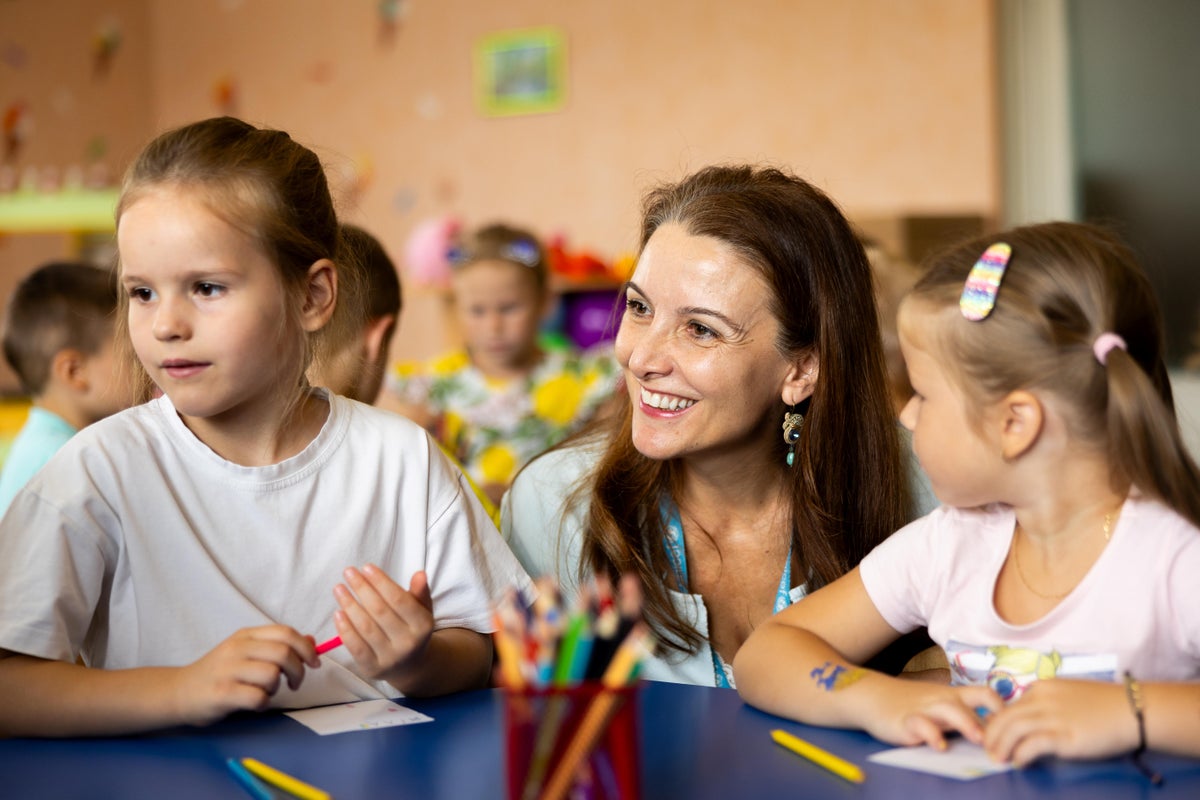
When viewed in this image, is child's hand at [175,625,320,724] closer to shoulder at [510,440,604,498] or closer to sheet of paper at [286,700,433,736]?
sheet of paper at [286,700,433,736]

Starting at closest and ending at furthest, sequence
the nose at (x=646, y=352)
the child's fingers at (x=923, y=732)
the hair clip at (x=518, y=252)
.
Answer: the child's fingers at (x=923, y=732)
the nose at (x=646, y=352)
the hair clip at (x=518, y=252)

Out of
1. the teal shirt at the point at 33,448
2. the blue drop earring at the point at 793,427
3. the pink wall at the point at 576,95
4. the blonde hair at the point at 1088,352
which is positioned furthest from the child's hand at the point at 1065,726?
the pink wall at the point at 576,95

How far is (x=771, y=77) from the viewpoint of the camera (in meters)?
5.88

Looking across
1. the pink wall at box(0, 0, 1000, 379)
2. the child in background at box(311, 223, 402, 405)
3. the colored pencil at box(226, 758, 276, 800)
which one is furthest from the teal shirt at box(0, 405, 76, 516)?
the pink wall at box(0, 0, 1000, 379)

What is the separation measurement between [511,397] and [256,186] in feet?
8.84

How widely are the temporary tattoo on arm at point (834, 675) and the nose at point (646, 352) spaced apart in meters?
0.56

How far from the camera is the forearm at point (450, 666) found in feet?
4.03

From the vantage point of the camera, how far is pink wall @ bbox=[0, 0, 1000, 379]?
5.47 meters

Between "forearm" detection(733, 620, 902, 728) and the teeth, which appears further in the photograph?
the teeth

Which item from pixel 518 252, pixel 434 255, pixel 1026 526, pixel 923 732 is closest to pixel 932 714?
pixel 923 732

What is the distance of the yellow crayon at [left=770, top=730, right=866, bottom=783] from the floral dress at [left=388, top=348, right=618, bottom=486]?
2553 mm

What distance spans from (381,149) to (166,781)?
6.53m

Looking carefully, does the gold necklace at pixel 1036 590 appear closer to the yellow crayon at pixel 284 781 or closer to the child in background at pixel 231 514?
the child in background at pixel 231 514

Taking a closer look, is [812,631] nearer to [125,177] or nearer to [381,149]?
[125,177]
